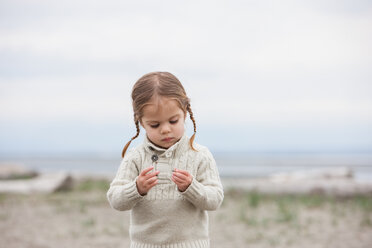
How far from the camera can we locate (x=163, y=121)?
2.66m

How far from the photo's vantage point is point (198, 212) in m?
2.80

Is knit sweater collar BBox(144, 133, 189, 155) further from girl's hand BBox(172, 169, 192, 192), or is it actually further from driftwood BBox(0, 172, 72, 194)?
driftwood BBox(0, 172, 72, 194)

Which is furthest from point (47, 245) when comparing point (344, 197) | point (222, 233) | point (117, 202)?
point (344, 197)

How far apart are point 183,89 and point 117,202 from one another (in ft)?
2.42

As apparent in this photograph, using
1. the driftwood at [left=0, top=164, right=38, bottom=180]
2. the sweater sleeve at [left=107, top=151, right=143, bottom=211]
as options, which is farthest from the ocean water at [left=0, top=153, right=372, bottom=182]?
the sweater sleeve at [left=107, top=151, right=143, bottom=211]

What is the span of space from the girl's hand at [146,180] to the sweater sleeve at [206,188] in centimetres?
17

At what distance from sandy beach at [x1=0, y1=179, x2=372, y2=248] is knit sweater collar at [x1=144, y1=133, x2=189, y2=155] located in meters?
3.71

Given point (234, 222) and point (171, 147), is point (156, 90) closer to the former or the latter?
point (171, 147)

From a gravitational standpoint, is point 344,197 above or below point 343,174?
below

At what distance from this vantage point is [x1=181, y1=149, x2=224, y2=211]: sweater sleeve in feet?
8.44

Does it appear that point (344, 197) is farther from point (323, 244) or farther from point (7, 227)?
point (7, 227)

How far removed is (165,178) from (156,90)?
49cm

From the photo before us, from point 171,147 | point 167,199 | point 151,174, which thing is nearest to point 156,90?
point 171,147

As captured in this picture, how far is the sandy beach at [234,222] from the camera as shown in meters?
6.30
